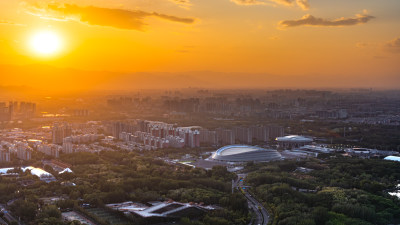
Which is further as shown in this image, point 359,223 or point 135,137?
point 135,137

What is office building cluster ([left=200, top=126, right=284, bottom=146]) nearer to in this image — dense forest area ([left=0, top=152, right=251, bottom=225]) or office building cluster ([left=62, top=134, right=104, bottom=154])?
office building cluster ([left=62, top=134, right=104, bottom=154])

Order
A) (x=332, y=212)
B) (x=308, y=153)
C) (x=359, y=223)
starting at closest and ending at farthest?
(x=359, y=223) < (x=332, y=212) < (x=308, y=153)

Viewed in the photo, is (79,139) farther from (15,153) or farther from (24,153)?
(24,153)

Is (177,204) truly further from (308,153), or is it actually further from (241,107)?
(241,107)

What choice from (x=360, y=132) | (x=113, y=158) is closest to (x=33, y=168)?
(x=113, y=158)

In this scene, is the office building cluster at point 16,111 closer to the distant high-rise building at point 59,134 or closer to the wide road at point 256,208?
the distant high-rise building at point 59,134

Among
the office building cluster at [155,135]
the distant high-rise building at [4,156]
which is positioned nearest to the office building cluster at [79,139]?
the office building cluster at [155,135]
